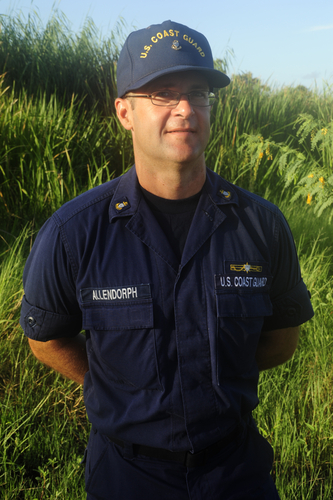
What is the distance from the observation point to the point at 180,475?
1.65 m

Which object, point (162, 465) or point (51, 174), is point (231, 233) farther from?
point (51, 174)

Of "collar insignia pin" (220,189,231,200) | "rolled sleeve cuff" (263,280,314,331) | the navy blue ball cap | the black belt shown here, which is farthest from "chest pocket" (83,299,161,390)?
the navy blue ball cap

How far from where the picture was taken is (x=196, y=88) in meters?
1.79

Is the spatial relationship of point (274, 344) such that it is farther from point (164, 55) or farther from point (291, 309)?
point (164, 55)

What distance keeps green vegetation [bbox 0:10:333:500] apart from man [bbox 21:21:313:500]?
91 centimetres

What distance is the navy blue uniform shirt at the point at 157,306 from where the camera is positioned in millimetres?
1637

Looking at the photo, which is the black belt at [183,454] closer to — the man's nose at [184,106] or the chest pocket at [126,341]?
the chest pocket at [126,341]

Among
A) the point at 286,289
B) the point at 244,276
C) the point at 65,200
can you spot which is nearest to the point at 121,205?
the point at 244,276

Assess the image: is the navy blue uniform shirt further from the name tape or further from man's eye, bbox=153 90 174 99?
man's eye, bbox=153 90 174 99

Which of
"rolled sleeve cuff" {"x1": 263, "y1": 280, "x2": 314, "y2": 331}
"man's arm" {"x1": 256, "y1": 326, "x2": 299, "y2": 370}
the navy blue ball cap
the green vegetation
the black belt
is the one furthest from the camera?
the green vegetation

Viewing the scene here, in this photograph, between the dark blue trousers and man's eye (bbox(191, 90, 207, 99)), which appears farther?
man's eye (bbox(191, 90, 207, 99))

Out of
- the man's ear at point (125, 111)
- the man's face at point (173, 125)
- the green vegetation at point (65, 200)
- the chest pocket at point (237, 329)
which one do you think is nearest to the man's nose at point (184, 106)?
the man's face at point (173, 125)

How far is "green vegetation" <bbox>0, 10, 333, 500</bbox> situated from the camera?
2.60 meters

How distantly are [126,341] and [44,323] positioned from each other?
40 centimetres
